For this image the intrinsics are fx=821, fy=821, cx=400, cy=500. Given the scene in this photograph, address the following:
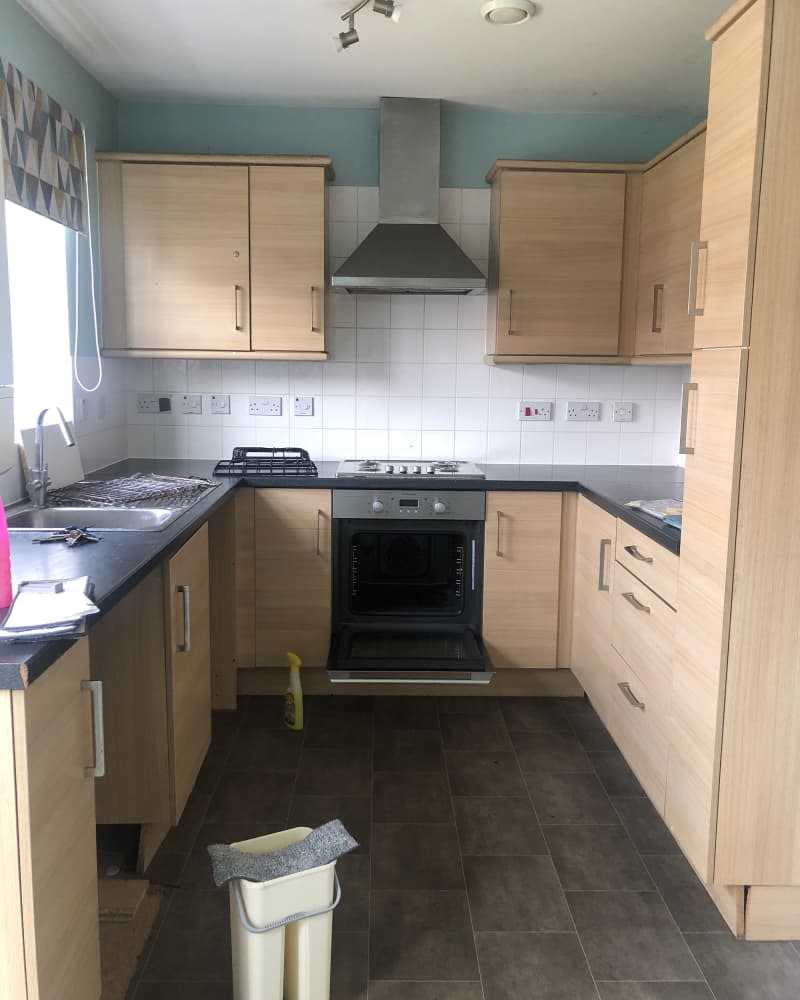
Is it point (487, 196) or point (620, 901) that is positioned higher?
point (487, 196)

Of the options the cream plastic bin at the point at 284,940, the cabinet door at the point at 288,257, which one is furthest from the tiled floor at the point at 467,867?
the cabinet door at the point at 288,257

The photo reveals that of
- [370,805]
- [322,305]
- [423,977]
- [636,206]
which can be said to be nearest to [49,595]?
[423,977]

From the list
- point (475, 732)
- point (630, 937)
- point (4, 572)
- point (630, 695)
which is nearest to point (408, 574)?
point (475, 732)

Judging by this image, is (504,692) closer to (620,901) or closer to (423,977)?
(620,901)

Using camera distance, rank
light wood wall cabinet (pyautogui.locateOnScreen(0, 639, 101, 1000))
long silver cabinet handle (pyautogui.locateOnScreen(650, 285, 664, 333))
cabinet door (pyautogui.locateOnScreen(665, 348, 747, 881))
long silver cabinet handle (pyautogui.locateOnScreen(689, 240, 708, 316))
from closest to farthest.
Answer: light wood wall cabinet (pyautogui.locateOnScreen(0, 639, 101, 1000)), cabinet door (pyautogui.locateOnScreen(665, 348, 747, 881)), long silver cabinet handle (pyautogui.locateOnScreen(689, 240, 708, 316)), long silver cabinet handle (pyautogui.locateOnScreen(650, 285, 664, 333))

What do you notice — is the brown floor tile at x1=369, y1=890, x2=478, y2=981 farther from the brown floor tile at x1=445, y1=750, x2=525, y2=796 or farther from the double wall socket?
the double wall socket

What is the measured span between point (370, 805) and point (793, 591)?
4.35 feet

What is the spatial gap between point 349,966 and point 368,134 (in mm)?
2981

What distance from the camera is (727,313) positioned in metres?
1.75

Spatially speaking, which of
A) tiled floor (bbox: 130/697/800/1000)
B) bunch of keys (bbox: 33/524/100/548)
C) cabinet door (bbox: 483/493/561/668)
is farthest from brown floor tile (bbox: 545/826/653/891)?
bunch of keys (bbox: 33/524/100/548)

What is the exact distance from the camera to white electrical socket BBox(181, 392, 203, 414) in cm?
351

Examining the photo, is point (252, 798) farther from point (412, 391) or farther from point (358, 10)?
point (358, 10)

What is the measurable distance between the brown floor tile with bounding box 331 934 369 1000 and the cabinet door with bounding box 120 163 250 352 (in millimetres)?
2137

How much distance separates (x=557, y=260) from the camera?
3188mm
